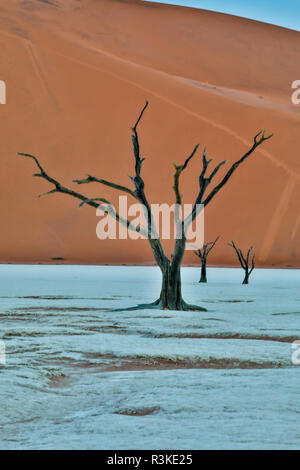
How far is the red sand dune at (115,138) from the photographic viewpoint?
132 feet

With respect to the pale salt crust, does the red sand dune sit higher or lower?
higher

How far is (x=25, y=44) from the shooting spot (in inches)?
1906

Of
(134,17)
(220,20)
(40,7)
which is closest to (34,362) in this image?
(40,7)

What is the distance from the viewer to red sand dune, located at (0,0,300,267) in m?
40.3

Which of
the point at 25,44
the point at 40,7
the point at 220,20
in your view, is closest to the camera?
the point at 25,44

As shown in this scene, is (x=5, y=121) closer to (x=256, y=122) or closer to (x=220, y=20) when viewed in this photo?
(x=256, y=122)

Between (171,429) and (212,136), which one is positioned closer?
(171,429)

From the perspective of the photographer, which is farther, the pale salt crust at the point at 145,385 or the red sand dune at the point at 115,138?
the red sand dune at the point at 115,138

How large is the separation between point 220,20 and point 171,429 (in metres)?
71.3

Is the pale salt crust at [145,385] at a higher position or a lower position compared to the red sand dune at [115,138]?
lower

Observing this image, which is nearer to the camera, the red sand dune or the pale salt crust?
the pale salt crust

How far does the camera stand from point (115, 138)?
4416 cm

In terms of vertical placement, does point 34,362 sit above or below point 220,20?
below

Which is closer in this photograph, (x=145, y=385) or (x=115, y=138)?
(x=145, y=385)
